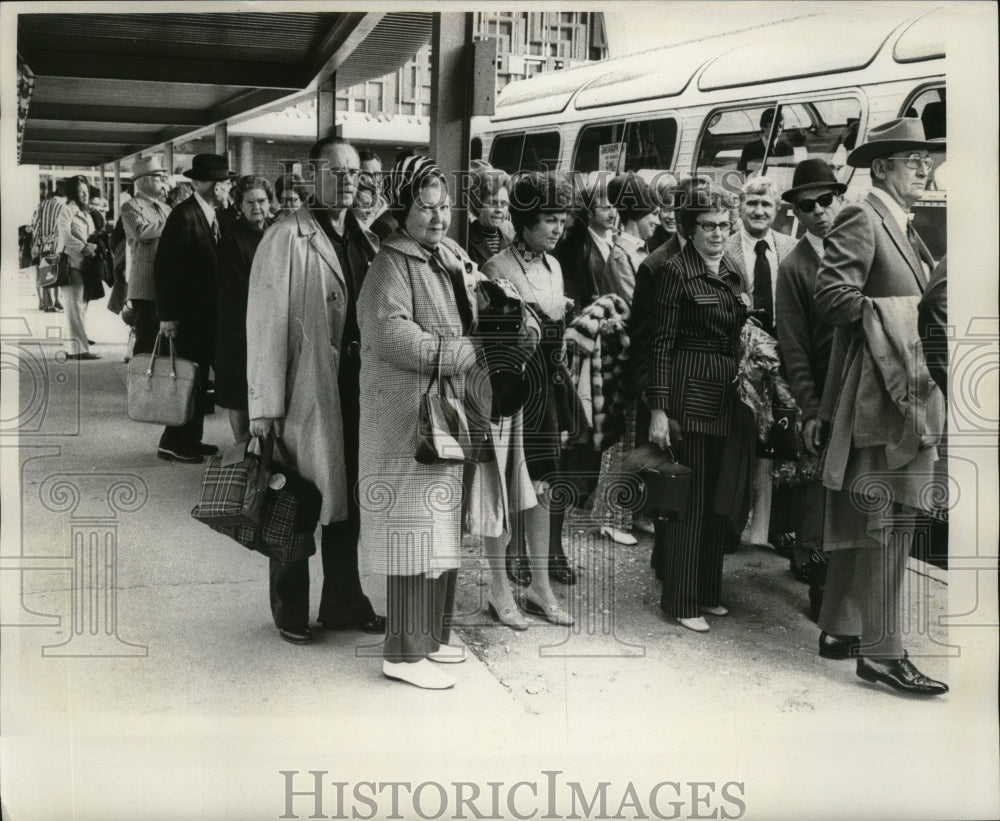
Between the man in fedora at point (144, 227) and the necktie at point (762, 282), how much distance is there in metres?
2.47

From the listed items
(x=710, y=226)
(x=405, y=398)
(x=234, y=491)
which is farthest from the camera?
(x=710, y=226)

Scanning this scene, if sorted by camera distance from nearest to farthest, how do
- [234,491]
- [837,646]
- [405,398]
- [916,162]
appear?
1. [234,491]
2. [405,398]
3. [916,162]
4. [837,646]

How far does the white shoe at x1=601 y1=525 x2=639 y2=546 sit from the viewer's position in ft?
17.8

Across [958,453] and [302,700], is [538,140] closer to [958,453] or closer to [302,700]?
[958,453]

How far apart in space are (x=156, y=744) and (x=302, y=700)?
0.63m

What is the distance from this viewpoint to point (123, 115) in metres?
5.40

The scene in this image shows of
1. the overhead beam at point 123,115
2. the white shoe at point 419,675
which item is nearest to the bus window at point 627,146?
the overhead beam at point 123,115

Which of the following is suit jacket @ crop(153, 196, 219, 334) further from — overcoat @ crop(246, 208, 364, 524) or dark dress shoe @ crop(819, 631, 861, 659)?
dark dress shoe @ crop(819, 631, 861, 659)

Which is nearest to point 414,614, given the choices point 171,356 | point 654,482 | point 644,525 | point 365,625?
point 365,625

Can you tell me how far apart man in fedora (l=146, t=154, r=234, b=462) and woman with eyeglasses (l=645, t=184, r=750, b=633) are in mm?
1845

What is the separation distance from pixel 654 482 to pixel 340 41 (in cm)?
227

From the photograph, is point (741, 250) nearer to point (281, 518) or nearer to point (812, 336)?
point (812, 336)

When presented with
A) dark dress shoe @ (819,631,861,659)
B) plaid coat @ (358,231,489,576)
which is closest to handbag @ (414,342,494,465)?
plaid coat @ (358,231,489,576)

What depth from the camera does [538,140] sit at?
543 cm
